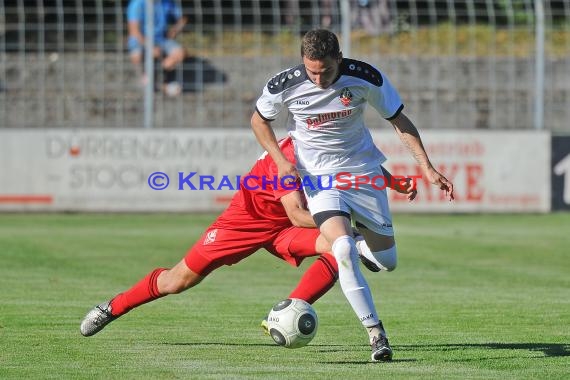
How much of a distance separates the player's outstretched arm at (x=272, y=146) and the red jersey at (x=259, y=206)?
341 mm

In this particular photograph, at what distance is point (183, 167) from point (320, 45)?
14.5 meters

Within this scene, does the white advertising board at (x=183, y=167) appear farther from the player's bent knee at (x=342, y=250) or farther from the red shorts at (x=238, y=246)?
the player's bent knee at (x=342, y=250)

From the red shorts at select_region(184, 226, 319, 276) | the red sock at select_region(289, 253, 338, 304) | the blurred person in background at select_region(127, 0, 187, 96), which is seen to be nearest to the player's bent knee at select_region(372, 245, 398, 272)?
the red sock at select_region(289, 253, 338, 304)

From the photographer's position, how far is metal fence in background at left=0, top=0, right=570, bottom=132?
73.3 ft

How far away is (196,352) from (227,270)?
21.4 feet

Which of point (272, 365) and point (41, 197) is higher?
point (272, 365)

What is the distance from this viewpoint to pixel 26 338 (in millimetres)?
8633

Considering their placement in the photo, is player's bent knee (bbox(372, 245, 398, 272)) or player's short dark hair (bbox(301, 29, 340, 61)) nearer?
player's short dark hair (bbox(301, 29, 340, 61))

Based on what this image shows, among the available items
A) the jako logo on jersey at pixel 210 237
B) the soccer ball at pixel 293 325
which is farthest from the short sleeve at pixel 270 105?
the soccer ball at pixel 293 325

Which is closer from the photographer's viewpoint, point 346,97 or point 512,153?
point 346,97

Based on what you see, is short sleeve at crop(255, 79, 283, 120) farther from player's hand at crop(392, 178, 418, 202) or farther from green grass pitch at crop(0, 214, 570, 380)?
green grass pitch at crop(0, 214, 570, 380)

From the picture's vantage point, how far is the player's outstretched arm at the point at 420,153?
26.3ft

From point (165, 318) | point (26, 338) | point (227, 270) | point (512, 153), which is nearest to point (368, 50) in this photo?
point (512, 153)

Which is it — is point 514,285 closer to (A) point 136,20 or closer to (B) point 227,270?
(B) point 227,270
